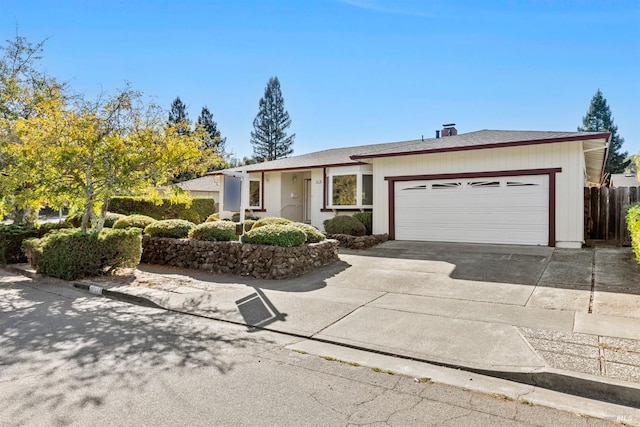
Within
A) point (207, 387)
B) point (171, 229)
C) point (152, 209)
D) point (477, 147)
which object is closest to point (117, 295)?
point (171, 229)

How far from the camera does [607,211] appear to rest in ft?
38.7

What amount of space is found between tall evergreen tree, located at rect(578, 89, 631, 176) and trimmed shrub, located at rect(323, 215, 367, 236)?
Answer: 119ft

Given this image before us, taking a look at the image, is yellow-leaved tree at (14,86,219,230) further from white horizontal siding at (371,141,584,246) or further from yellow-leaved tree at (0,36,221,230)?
white horizontal siding at (371,141,584,246)

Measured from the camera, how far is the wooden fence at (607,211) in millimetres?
11531

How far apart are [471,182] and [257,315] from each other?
858cm

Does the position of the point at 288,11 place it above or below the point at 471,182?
above

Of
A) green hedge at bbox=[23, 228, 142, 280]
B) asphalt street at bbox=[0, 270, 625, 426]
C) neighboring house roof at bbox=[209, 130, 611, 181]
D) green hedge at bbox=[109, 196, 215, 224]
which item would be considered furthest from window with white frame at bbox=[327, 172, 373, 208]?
asphalt street at bbox=[0, 270, 625, 426]

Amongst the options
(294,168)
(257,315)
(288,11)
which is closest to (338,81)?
(294,168)

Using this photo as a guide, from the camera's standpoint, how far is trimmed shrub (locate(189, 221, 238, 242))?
9672 millimetres

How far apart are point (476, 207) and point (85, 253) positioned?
33.8 ft

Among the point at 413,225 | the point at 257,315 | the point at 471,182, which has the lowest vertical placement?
the point at 257,315

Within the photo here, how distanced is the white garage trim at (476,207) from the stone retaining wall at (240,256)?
3885mm

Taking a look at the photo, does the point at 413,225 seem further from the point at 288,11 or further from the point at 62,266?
the point at 62,266

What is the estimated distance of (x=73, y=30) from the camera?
37.9 ft
